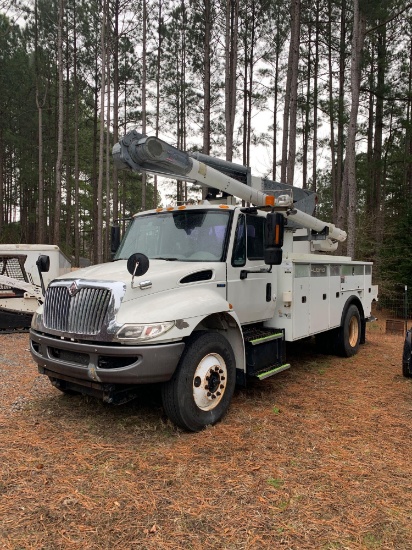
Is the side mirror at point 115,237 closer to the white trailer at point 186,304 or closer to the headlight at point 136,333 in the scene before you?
the white trailer at point 186,304

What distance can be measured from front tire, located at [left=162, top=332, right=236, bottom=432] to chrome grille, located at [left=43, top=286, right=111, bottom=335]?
937 mm

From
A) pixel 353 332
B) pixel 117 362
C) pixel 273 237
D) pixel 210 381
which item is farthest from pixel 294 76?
pixel 117 362

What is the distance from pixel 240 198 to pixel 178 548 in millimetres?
4780

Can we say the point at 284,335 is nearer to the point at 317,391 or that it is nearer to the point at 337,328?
the point at 317,391

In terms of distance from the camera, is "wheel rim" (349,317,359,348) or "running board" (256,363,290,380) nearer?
Result: "running board" (256,363,290,380)

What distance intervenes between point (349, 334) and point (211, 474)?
17.9 ft

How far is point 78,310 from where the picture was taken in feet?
13.6

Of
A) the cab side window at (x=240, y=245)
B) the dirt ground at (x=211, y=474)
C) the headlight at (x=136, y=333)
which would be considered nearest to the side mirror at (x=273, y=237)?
the cab side window at (x=240, y=245)

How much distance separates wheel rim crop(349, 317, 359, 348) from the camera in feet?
27.0

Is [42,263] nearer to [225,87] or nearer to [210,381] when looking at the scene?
[210,381]

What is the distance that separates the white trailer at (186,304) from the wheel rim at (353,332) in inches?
60.9

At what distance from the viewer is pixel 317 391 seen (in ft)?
19.0

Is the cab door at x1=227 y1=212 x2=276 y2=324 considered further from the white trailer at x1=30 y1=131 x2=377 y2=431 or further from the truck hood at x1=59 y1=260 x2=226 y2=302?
the truck hood at x1=59 y1=260 x2=226 y2=302

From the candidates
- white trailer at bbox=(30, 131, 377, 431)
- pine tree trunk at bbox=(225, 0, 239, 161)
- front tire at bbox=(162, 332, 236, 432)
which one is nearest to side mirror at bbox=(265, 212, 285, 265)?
white trailer at bbox=(30, 131, 377, 431)
